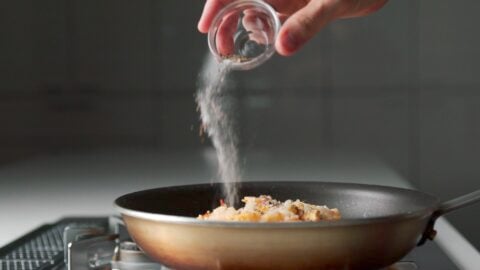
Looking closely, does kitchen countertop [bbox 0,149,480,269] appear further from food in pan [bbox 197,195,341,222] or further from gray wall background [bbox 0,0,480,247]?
gray wall background [bbox 0,0,480,247]

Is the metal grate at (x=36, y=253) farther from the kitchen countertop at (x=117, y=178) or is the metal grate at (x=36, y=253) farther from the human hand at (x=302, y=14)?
the human hand at (x=302, y=14)

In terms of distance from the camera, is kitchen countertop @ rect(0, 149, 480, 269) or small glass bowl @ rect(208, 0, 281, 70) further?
kitchen countertop @ rect(0, 149, 480, 269)

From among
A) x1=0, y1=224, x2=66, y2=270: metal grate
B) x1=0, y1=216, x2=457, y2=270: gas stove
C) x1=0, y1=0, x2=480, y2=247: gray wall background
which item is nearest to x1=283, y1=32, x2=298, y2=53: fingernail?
x1=0, y1=216, x2=457, y2=270: gas stove

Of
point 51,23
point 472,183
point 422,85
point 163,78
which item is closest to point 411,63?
point 422,85

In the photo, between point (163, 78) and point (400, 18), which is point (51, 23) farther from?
point (400, 18)

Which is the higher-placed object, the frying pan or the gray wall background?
the gray wall background

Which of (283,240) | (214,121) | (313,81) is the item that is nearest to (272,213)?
(283,240)

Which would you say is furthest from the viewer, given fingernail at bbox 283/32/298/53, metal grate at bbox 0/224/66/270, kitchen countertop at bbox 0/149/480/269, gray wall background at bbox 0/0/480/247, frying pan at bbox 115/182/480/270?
gray wall background at bbox 0/0/480/247
